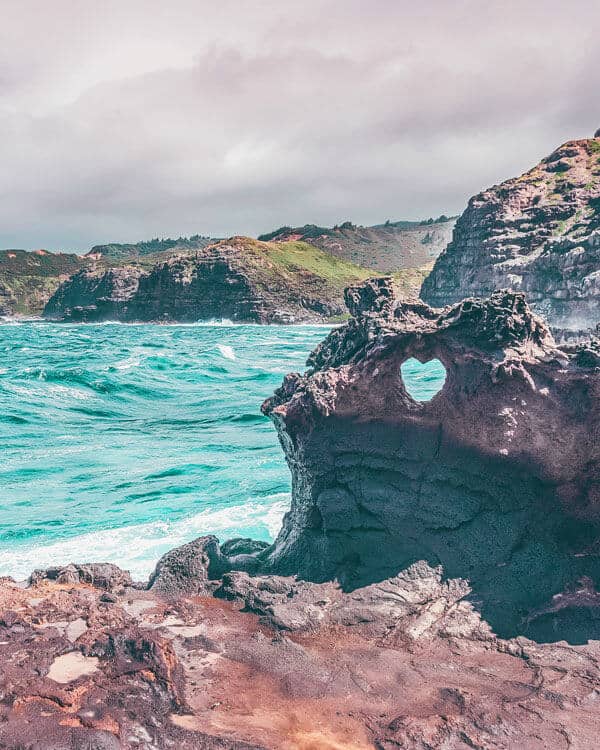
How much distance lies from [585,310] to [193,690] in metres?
59.7

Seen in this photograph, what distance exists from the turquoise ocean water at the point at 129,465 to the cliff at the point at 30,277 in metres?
112

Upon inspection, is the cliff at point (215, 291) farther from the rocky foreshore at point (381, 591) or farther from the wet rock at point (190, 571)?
the rocky foreshore at point (381, 591)

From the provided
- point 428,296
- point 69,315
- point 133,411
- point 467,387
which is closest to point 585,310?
point 428,296

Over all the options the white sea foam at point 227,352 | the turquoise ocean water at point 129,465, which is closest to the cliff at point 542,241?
the white sea foam at point 227,352

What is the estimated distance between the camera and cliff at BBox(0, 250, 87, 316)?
13062cm

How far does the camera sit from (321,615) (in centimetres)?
661

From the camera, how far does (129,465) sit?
49.0 feet

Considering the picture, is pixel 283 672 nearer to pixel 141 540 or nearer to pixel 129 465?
pixel 141 540

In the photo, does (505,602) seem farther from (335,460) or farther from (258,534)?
(258,534)

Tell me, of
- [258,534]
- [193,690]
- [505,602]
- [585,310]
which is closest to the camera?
[193,690]

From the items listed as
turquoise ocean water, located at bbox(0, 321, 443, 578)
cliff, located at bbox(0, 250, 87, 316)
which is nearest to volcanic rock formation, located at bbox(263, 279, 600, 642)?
turquoise ocean water, located at bbox(0, 321, 443, 578)

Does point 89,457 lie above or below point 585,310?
below

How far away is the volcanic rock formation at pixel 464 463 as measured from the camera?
6668 millimetres

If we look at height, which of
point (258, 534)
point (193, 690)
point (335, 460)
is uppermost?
point (335, 460)
